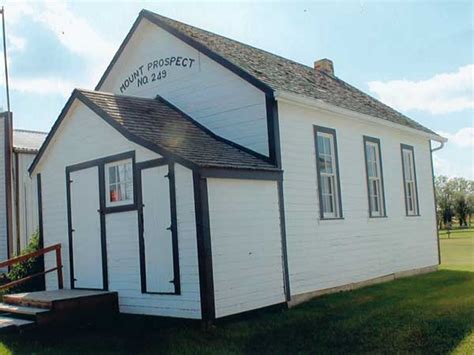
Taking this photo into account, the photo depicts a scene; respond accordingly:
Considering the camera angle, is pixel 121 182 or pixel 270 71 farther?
pixel 270 71

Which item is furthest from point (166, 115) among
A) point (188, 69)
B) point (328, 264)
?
point (328, 264)

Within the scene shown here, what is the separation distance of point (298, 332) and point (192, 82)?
6.55 m

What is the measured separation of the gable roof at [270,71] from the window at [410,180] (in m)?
0.82

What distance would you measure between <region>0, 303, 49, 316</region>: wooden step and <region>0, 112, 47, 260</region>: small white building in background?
9.34 metres

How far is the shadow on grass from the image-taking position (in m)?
7.81

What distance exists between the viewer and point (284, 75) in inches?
526

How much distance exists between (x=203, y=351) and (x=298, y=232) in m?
4.16

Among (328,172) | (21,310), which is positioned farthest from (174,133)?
(21,310)

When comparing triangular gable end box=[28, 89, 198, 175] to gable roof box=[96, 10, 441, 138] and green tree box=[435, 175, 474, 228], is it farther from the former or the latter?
green tree box=[435, 175, 474, 228]

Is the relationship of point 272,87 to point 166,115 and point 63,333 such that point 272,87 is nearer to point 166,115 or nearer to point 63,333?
point 166,115

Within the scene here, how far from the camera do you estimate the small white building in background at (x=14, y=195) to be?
63.4ft

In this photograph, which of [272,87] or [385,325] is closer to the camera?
[385,325]

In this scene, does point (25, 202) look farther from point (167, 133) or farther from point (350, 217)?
point (350, 217)

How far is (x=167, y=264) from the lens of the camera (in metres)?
9.52
